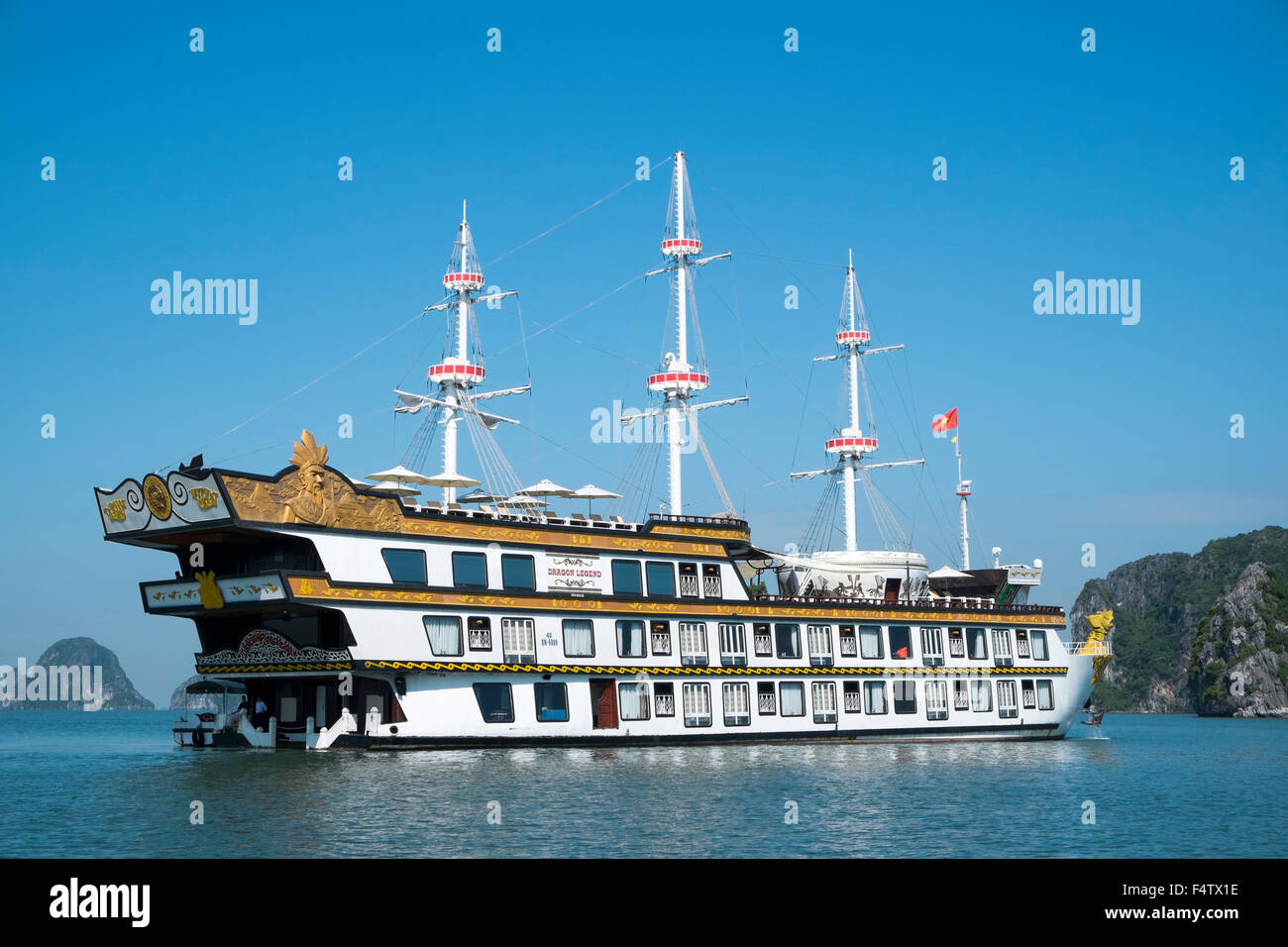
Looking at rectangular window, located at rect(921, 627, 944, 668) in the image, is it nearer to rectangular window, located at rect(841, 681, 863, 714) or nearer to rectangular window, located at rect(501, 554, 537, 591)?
rectangular window, located at rect(841, 681, 863, 714)

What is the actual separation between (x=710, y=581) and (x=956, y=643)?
543 inches

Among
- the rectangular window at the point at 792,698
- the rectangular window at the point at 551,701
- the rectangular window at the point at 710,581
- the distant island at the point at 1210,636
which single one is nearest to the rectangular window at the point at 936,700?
the rectangular window at the point at 792,698

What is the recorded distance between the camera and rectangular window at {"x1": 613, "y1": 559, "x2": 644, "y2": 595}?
4244 centimetres

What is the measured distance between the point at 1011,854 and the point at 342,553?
69.8 feet

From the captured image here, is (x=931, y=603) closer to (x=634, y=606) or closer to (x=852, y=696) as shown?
(x=852, y=696)

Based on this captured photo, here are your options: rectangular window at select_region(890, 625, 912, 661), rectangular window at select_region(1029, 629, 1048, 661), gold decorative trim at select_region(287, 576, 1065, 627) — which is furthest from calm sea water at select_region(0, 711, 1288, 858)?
rectangular window at select_region(1029, 629, 1048, 661)

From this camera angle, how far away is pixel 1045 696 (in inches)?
2195

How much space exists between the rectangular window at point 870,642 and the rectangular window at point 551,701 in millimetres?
14474

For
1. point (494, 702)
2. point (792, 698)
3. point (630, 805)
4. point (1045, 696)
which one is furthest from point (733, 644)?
point (1045, 696)
